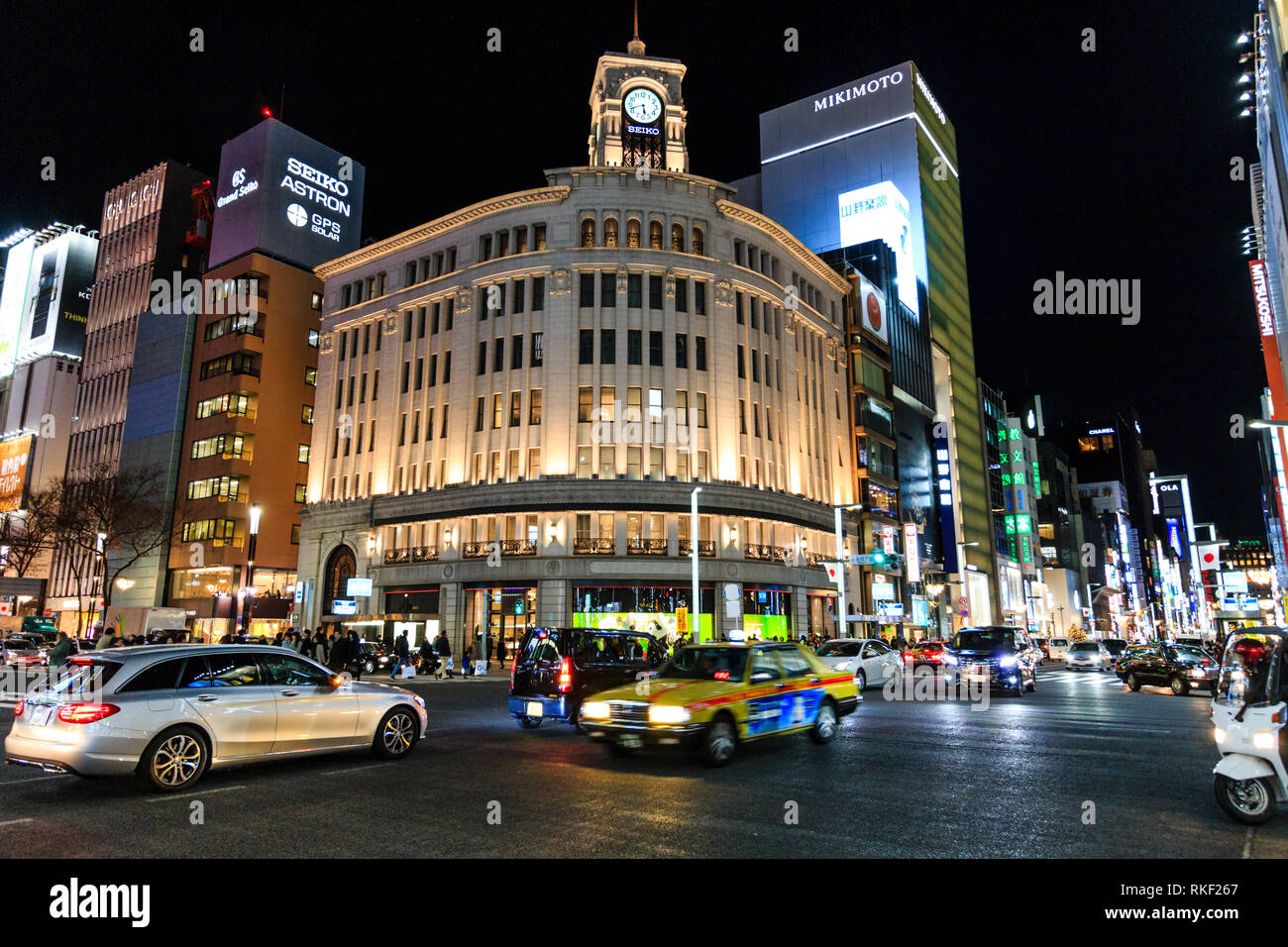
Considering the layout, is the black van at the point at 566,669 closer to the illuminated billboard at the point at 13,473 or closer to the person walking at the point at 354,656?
the person walking at the point at 354,656

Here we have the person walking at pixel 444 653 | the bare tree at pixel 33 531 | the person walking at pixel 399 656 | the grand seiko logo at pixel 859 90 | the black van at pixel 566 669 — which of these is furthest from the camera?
the grand seiko logo at pixel 859 90

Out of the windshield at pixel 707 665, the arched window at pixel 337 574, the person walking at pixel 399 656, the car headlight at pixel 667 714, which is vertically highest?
the arched window at pixel 337 574

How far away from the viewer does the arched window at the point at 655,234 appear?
49.6 m

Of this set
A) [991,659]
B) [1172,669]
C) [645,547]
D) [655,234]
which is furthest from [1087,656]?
[655,234]

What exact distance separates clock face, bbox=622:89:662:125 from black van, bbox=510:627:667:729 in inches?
2442

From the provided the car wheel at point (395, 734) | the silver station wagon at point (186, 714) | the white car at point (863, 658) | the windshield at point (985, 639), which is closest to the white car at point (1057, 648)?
the windshield at point (985, 639)

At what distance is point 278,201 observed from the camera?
70.7 metres

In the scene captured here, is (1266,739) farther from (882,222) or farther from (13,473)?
(13,473)

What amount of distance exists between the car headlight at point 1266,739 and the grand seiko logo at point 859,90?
115161mm

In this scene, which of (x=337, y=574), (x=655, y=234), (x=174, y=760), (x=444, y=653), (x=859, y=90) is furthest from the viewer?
(x=859, y=90)

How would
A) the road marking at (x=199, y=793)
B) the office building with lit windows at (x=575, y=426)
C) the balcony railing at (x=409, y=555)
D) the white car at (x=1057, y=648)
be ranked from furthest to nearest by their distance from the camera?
the white car at (x=1057, y=648)
the balcony railing at (x=409, y=555)
the office building with lit windows at (x=575, y=426)
the road marking at (x=199, y=793)

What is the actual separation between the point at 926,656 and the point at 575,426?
24.5 meters
